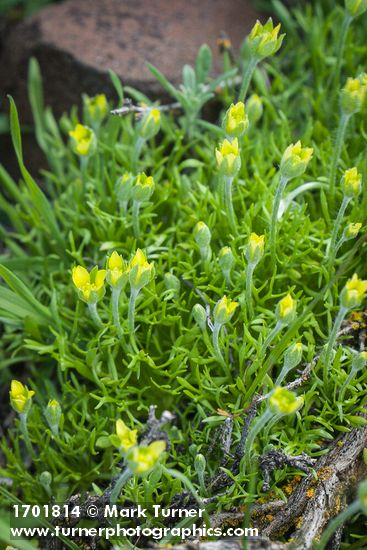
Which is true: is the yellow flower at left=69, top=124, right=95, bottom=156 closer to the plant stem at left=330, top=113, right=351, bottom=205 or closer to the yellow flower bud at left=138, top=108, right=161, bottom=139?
the yellow flower bud at left=138, top=108, right=161, bottom=139

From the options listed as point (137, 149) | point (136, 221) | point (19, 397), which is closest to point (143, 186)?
point (136, 221)

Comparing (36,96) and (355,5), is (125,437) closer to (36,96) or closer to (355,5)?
(355,5)

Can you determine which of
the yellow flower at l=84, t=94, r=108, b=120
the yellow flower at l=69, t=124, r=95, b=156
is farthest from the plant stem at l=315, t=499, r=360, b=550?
the yellow flower at l=84, t=94, r=108, b=120

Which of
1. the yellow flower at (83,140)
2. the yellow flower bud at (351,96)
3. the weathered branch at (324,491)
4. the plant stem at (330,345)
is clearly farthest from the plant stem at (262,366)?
the yellow flower at (83,140)

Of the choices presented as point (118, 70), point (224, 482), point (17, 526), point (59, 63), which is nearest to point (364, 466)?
point (224, 482)

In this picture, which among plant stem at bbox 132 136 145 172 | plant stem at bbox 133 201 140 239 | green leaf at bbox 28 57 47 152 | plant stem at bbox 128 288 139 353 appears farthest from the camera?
green leaf at bbox 28 57 47 152

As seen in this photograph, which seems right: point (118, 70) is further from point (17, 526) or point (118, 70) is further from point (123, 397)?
point (17, 526)

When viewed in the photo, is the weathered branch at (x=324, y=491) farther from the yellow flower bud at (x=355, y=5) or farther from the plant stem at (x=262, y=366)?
the yellow flower bud at (x=355, y=5)
